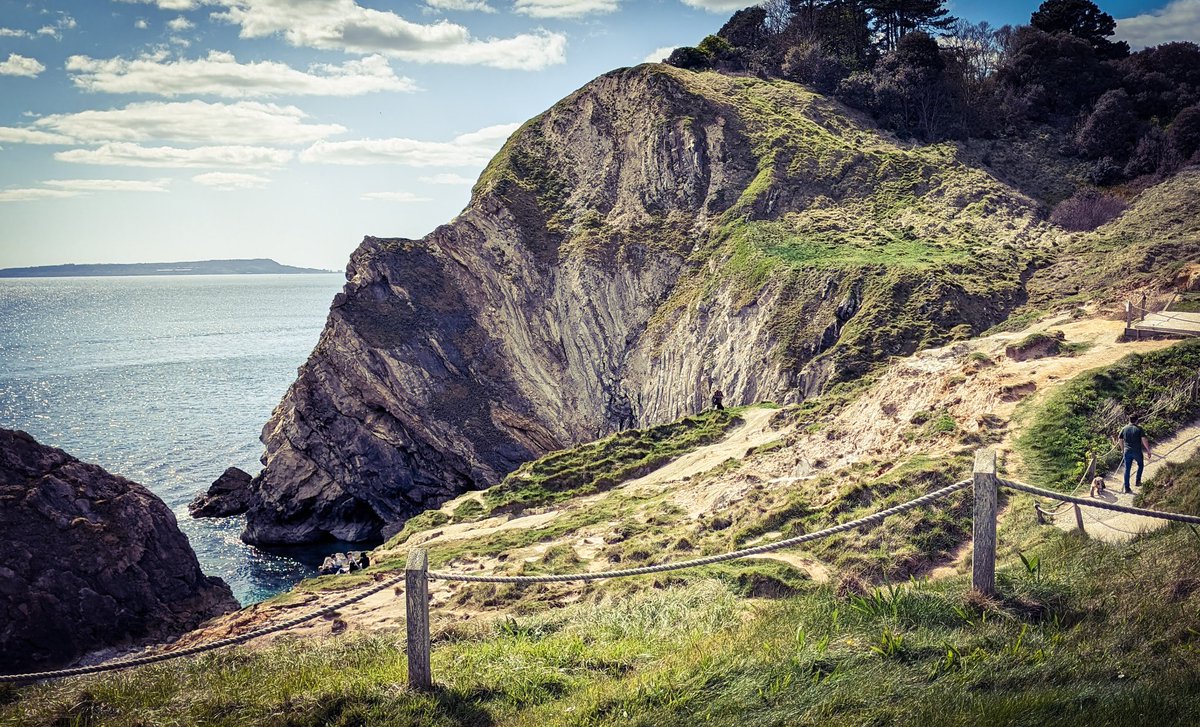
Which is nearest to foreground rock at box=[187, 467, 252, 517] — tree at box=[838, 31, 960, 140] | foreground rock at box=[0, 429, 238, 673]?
foreground rock at box=[0, 429, 238, 673]

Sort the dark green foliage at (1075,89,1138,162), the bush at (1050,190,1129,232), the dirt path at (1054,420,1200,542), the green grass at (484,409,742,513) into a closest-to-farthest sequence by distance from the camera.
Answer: the dirt path at (1054,420,1200,542), the green grass at (484,409,742,513), the bush at (1050,190,1129,232), the dark green foliage at (1075,89,1138,162)

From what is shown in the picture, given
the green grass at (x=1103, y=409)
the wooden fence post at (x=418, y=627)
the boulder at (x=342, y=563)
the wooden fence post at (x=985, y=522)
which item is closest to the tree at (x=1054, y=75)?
the green grass at (x=1103, y=409)

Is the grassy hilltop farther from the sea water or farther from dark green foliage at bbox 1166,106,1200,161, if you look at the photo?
the sea water

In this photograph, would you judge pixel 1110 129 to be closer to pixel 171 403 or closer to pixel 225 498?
pixel 225 498

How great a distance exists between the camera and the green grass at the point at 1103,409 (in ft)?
54.7

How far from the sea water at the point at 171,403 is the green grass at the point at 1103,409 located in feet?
98.7

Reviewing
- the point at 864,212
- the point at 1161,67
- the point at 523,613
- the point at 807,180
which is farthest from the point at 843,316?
the point at 1161,67

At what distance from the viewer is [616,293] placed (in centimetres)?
4803

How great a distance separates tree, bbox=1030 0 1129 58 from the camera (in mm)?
59469

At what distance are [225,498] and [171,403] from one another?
28.4 meters

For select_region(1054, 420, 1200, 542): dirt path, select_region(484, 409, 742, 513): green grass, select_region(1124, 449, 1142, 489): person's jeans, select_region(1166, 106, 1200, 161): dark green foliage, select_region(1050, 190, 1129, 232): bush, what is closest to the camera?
select_region(1054, 420, 1200, 542): dirt path

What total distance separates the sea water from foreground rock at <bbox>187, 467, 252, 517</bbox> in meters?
0.73

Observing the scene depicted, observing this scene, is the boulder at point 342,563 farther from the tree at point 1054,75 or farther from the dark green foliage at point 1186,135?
the tree at point 1054,75

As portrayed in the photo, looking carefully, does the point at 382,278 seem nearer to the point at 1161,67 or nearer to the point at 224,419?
the point at 224,419
